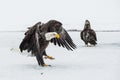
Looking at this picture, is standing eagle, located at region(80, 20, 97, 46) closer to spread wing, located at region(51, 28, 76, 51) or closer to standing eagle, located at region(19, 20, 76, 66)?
spread wing, located at region(51, 28, 76, 51)

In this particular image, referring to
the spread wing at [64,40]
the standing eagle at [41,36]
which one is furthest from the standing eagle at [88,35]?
the standing eagle at [41,36]

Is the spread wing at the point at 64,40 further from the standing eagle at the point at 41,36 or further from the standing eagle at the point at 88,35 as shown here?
the standing eagle at the point at 88,35

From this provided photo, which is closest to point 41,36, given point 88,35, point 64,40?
point 64,40

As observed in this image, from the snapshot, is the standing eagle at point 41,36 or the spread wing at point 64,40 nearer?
the standing eagle at point 41,36

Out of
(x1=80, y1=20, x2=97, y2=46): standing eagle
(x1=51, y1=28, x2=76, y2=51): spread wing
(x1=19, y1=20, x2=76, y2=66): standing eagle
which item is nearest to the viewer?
(x1=19, y1=20, x2=76, y2=66): standing eagle

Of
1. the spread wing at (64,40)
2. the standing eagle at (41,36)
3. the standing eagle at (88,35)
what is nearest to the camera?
the standing eagle at (41,36)

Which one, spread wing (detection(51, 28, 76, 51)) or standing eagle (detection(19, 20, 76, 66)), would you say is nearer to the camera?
standing eagle (detection(19, 20, 76, 66))

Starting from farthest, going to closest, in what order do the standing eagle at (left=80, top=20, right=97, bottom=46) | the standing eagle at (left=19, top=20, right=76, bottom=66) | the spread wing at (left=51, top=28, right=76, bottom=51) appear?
1. the standing eagle at (left=80, top=20, right=97, bottom=46)
2. the spread wing at (left=51, top=28, right=76, bottom=51)
3. the standing eagle at (left=19, top=20, right=76, bottom=66)

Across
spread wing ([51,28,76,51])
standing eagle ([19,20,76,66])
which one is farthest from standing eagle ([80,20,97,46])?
standing eagle ([19,20,76,66])

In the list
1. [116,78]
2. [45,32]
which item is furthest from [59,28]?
[116,78]

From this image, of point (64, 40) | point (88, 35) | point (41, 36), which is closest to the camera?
point (41, 36)

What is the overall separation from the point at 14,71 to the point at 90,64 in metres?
2.46

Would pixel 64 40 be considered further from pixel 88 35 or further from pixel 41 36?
pixel 88 35

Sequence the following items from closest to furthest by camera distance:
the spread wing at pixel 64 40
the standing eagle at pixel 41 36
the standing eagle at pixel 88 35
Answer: the standing eagle at pixel 41 36 → the spread wing at pixel 64 40 → the standing eagle at pixel 88 35
